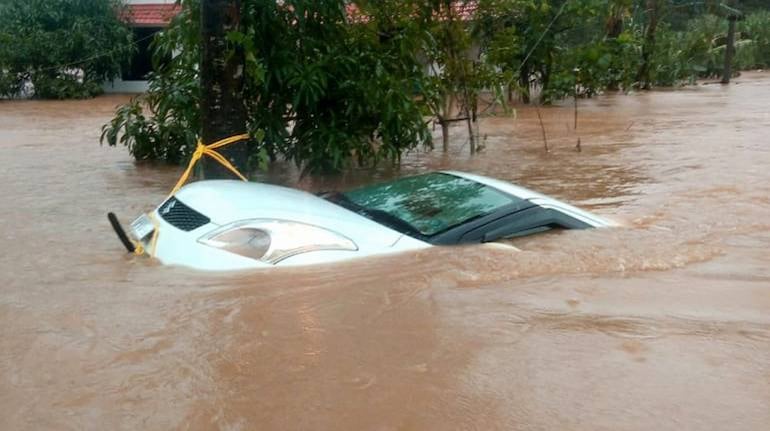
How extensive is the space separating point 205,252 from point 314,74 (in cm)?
419

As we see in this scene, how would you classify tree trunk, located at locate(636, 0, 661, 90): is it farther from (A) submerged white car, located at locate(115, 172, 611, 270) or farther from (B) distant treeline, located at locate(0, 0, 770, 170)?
(A) submerged white car, located at locate(115, 172, 611, 270)

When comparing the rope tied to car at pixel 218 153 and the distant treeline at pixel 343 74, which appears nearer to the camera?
the rope tied to car at pixel 218 153

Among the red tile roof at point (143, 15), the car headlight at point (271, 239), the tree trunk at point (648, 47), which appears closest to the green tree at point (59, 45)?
the red tile roof at point (143, 15)

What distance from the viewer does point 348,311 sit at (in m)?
4.79

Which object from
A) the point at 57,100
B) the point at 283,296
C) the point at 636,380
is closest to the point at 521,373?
the point at 636,380

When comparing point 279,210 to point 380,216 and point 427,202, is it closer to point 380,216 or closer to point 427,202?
point 380,216

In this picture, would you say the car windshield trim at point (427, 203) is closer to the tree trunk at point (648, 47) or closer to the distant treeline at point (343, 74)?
the distant treeline at point (343, 74)

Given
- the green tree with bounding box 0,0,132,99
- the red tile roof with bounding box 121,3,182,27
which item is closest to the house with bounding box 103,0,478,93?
the red tile roof with bounding box 121,3,182,27

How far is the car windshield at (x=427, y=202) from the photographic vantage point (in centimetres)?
533

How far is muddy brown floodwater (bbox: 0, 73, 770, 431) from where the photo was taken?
3.61m

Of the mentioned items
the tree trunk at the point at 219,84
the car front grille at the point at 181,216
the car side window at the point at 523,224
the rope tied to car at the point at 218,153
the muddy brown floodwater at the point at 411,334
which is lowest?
the muddy brown floodwater at the point at 411,334

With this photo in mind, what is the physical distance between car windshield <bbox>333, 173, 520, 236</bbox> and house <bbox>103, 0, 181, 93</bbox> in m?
23.1

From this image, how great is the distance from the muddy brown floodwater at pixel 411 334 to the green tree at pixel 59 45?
19331 mm

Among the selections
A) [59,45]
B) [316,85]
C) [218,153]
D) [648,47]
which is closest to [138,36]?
[59,45]
